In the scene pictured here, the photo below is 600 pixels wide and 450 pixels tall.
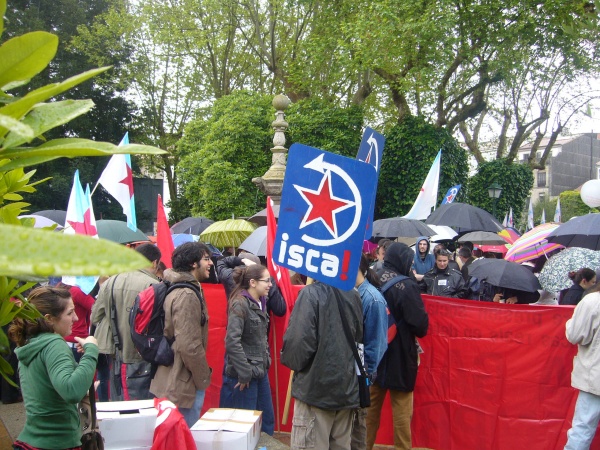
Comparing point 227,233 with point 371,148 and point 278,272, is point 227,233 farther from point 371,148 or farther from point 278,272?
point 371,148

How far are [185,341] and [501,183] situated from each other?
22.8 metres

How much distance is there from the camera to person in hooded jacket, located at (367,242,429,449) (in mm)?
4895

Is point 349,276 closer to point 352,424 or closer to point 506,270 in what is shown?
point 352,424

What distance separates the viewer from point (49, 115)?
852 mm

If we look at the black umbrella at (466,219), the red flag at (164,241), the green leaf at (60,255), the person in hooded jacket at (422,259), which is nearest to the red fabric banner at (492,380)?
the red flag at (164,241)

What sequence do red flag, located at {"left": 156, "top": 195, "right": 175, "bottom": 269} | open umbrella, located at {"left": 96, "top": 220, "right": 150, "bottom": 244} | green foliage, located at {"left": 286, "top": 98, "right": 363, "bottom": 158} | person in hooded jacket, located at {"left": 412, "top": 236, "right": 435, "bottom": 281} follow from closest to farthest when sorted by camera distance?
red flag, located at {"left": 156, "top": 195, "right": 175, "bottom": 269}
open umbrella, located at {"left": 96, "top": 220, "right": 150, "bottom": 244}
person in hooded jacket, located at {"left": 412, "top": 236, "right": 435, "bottom": 281}
green foliage, located at {"left": 286, "top": 98, "right": 363, "bottom": 158}

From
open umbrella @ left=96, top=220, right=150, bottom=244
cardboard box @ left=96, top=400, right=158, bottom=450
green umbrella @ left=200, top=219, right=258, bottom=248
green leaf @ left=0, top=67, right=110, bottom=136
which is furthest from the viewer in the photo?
green umbrella @ left=200, top=219, right=258, bottom=248

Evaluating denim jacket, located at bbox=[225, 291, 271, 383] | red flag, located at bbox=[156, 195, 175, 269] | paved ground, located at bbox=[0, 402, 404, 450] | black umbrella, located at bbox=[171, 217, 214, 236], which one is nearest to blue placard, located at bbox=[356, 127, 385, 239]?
denim jacket, located at bbox=[225, 291, 271, 383]

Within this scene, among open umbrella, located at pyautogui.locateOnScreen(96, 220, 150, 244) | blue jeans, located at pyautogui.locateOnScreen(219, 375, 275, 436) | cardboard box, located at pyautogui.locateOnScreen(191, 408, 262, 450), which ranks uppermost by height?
open umbrella, located at pyautogui.locateOnScreen(96, 220, 150, 244)

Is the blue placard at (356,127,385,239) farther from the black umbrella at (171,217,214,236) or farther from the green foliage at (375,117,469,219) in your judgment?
the green foliage at (375,117,469,219)

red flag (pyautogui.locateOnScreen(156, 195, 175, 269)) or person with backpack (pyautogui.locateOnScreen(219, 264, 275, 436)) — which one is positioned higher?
red flag (pyautogui.locateOnScreen(156, 195, 175, 269))

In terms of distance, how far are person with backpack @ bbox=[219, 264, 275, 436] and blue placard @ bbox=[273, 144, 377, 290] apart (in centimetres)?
140

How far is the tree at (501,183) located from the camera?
→ 82.4ft

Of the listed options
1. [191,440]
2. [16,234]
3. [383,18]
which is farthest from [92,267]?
[383,18]
